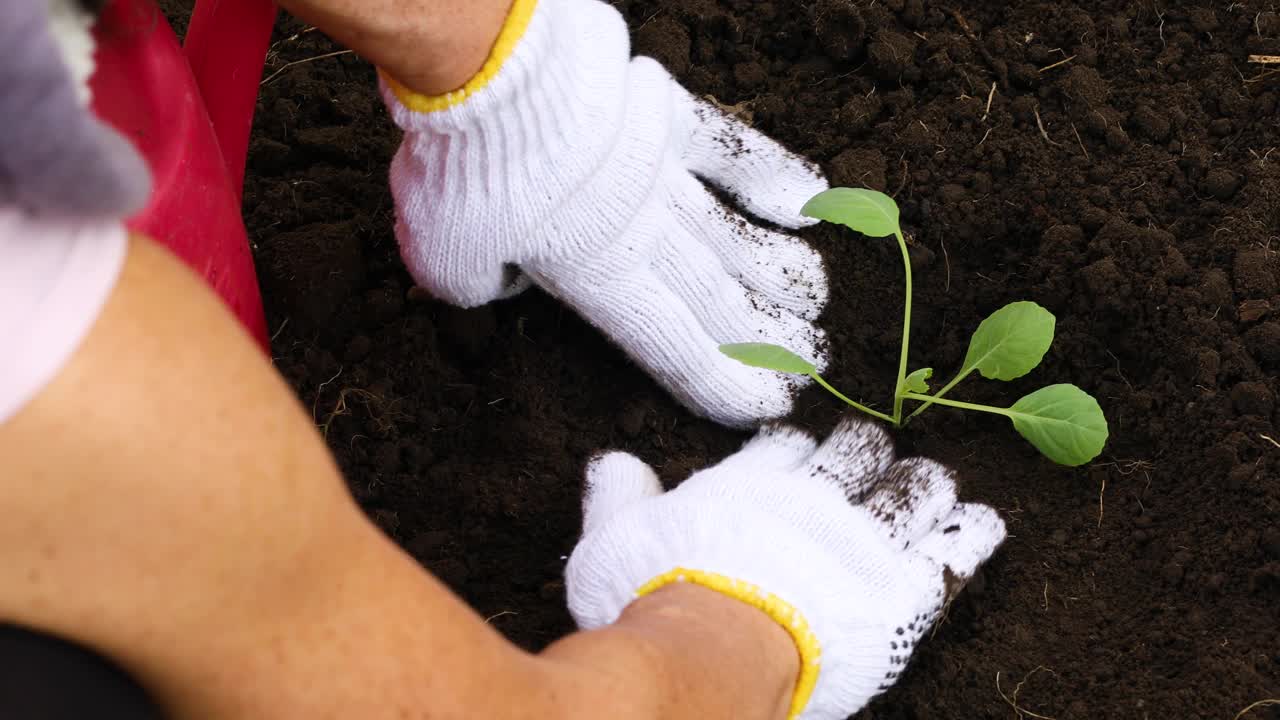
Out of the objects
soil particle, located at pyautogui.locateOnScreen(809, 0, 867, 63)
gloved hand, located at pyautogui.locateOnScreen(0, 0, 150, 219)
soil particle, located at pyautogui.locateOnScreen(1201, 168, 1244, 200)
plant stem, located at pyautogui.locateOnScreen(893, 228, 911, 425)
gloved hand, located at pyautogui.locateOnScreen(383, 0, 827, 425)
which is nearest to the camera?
gloved hand, located at pyautogui.locateOnScreen(0, 0, 150, 219)

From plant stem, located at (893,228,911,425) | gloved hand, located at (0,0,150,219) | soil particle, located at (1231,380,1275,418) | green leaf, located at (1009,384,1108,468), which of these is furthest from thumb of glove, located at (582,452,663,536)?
gloved hand, located at (0,0,150,219)

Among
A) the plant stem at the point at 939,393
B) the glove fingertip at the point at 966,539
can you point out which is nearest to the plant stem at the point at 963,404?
the plant stem at the point at 939,393

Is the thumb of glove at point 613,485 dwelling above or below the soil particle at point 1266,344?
below

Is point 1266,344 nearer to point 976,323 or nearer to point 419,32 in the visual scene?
point 976,323

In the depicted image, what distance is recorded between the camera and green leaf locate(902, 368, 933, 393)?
4.12 feet

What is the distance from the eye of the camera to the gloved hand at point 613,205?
1177 millimetres

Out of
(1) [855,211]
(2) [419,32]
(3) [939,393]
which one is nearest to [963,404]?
(3) [939,393]

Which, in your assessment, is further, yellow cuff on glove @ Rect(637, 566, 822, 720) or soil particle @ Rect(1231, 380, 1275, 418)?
soil particle @ Rect(1231, 380, 1275, 418)

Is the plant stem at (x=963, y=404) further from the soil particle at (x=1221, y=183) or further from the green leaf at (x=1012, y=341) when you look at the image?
the soil particle at (x=1221, y=183)

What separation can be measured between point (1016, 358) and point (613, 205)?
0.49 meters

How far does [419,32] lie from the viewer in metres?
1.05

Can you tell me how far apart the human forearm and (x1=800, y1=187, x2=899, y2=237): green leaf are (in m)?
0.39

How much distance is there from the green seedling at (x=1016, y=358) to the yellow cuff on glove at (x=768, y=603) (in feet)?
0.79

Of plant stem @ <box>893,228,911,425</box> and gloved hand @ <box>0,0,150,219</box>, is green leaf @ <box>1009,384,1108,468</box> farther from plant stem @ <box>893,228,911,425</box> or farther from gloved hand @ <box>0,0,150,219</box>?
gloved hand @ <box>0,0,150,219</box>
